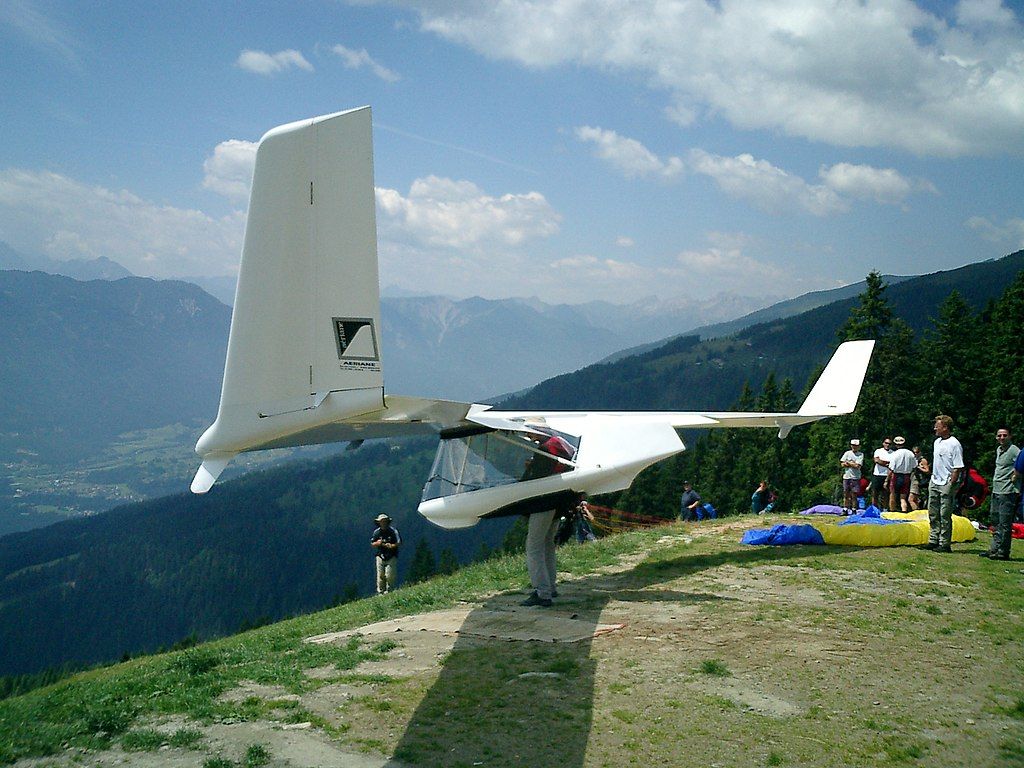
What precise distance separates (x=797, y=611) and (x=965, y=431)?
4795 centimetres

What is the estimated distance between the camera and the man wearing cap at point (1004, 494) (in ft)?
42.7

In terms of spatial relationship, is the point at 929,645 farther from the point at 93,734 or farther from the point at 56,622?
the point at 56,622

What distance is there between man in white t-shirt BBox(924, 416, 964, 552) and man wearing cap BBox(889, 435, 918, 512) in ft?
14.2

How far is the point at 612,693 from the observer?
7.27m

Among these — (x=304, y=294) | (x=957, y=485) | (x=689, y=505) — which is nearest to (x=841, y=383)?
(x=957, y=485)

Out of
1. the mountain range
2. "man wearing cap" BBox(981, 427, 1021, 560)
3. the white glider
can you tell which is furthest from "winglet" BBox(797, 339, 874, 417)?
the mountain range

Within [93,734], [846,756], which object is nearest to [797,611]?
[846,756]

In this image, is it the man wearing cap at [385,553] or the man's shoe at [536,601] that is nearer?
the man's shoe at [536,601]

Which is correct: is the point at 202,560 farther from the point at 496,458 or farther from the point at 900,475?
the point at 496,458

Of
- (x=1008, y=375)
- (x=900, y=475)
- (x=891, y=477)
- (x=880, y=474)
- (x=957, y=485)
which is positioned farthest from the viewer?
(x=1008, y=375)

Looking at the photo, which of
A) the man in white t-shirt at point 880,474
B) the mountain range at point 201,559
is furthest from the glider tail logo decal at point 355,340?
the mountain range at point 201,559

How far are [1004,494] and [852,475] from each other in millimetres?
7254

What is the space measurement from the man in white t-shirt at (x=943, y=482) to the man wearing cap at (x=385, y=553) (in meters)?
11.8

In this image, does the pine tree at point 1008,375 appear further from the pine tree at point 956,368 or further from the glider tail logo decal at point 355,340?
the glider tail logo decal at point 355,340
